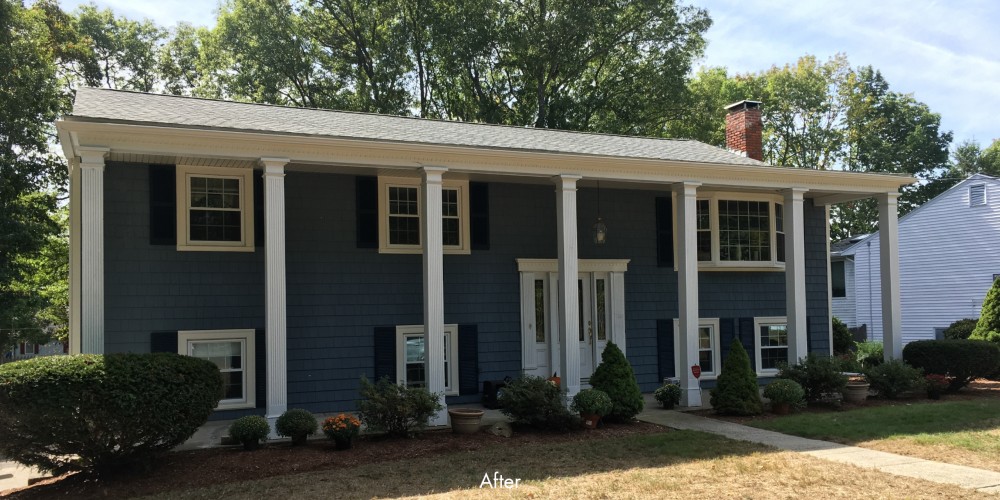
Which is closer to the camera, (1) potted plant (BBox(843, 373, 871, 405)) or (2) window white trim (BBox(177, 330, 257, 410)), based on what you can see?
(2) window white trim (BBox(177, 330, 257, 410))

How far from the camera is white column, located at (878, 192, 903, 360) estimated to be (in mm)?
14502

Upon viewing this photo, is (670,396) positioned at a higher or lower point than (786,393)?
lower

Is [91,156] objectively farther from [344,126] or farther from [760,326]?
[760,326]

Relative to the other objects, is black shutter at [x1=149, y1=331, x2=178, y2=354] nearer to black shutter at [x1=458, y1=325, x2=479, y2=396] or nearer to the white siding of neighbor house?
black shutter at [x1=458, y1=325, x2=479, y2=396]

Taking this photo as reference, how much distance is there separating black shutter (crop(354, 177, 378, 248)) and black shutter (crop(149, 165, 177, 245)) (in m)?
2.84

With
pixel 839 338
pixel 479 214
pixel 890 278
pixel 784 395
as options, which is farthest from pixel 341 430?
pixel 839 338

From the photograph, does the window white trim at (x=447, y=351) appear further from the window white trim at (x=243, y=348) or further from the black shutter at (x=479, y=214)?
the window white trim at (x=243, y=348)

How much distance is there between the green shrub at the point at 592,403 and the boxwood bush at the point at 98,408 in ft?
16.4

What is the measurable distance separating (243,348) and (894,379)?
11151 millimetres

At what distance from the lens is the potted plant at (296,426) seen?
9648 millimetres

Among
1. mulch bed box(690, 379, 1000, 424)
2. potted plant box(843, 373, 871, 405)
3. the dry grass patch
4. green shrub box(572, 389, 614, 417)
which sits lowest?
mulch bed box(690, 379, 1000, 424)

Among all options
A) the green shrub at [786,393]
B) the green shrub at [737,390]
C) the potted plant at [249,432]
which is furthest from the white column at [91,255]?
the green shrub at [786,393]

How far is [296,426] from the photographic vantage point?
379 inches

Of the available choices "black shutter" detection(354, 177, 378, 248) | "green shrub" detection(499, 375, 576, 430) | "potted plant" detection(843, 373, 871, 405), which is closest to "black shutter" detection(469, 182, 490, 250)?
"black shutter" detection(354, 177, 378, 248)
